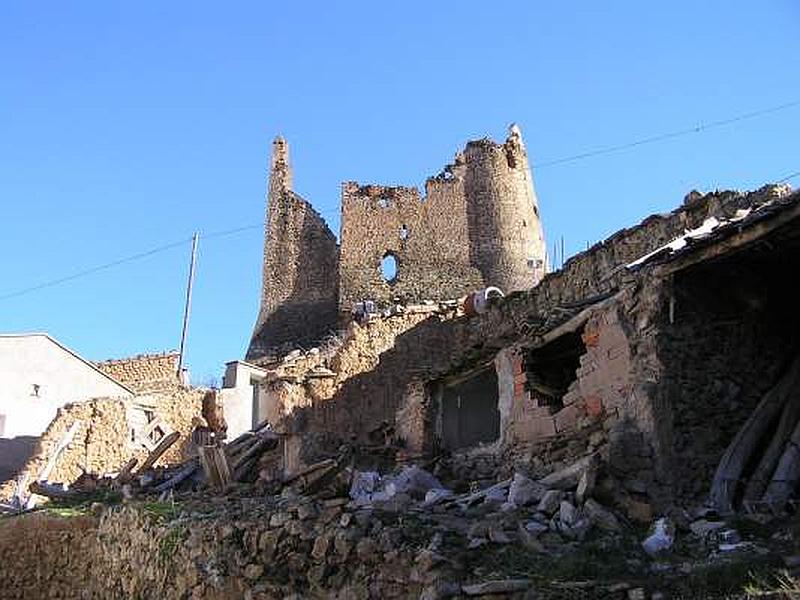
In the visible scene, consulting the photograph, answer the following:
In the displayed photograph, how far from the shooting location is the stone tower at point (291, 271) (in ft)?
112

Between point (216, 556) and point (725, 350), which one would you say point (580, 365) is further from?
point (216, 556)

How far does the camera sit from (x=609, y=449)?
813 centimetres

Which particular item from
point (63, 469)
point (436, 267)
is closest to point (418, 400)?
point (63, 469)

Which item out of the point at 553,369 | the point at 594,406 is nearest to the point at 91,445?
the point at 553,369

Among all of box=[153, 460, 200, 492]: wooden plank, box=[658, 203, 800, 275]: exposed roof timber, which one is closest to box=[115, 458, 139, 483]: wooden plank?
box=[153, 460, 200, 492]: wooden plank

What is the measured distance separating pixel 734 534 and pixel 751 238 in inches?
94.0

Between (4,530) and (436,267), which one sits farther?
(436,267)

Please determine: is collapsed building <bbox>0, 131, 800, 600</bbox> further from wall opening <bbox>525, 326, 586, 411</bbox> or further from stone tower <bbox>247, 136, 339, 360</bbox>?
stone tower <bbox>247, 136, 339, 360</bbox>

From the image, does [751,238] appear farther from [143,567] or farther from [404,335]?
[404,335]

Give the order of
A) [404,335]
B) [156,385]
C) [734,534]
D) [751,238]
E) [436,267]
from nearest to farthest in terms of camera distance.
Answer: [734,534] → [751,238] → [404,335] → [156,385] → [436,267]

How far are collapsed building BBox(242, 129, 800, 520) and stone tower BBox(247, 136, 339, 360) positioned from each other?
9.40 meters

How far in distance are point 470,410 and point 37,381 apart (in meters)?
14.0

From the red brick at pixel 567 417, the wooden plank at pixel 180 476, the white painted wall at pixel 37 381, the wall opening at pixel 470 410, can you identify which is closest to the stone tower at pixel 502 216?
the white painted wall at pixel 37 381

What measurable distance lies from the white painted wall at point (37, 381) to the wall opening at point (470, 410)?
11622mm
